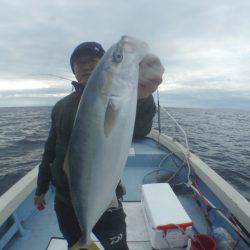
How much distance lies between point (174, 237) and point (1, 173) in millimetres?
11378

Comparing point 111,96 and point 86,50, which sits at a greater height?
point 86,50

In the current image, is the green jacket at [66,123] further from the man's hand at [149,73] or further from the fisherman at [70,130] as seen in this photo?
the man's hand at [149,73]

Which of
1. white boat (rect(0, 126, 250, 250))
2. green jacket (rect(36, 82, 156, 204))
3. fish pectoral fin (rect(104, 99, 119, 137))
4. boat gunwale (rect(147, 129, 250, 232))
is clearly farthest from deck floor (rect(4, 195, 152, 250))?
fish pectoral fin (rect(104, 99, 119, 137))

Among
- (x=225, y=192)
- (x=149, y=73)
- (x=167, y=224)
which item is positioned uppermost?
(x=149, y=73)

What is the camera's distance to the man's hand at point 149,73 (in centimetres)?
214

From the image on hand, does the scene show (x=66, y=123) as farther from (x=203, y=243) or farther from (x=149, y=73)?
(x=203, y=243)

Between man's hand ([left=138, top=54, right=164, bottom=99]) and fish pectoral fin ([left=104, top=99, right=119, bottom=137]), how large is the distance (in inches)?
21.6

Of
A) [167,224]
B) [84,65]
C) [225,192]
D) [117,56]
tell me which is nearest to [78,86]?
[84,65]

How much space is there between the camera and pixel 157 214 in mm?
3898

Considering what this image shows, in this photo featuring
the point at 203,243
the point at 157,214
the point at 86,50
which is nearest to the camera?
the point at 86,50

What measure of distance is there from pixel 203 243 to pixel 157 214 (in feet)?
2.32

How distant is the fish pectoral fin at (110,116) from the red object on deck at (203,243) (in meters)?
2.50

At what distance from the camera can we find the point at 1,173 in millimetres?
12984

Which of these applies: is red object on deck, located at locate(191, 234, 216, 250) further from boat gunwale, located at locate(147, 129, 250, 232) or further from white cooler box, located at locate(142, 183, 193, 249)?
boat gunwale, located at locate(147, 129, 250, 232)
